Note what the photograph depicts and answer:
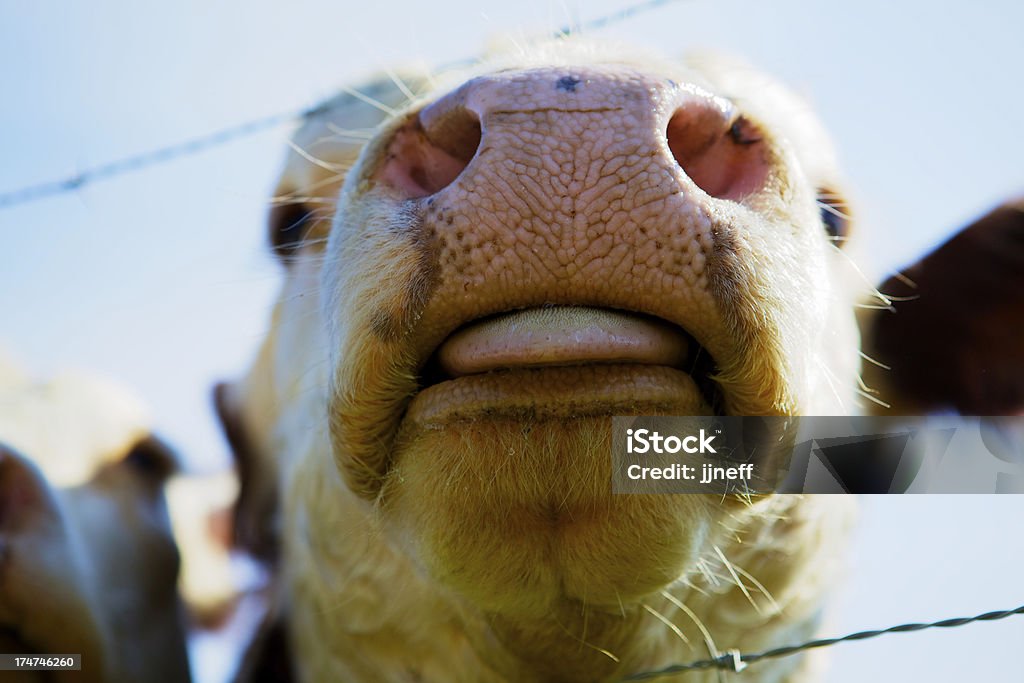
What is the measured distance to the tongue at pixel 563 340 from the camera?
1581mm

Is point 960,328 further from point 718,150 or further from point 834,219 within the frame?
point 718,150

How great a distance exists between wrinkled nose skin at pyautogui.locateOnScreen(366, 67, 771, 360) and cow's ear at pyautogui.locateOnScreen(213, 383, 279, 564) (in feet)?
7.42

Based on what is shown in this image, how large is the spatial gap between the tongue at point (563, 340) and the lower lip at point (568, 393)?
0.7 inches

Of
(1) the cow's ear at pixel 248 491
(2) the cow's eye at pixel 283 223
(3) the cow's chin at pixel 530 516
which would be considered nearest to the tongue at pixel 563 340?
(3) the cow's chin at pixel 530 516

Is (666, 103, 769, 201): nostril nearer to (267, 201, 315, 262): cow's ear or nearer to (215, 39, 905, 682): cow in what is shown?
(215, 39, 905, 682): cow

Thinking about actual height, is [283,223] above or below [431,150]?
below

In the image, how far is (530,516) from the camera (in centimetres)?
178

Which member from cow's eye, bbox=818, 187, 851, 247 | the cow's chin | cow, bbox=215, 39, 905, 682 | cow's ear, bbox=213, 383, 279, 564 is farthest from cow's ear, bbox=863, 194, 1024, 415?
cow's ear, bbox=213, 383, 279, 564

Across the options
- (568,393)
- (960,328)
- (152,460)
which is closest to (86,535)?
(152,460)

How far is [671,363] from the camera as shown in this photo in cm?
170

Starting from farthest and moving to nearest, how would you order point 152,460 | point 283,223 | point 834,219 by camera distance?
point 152,460
point 283,223
point 834,219

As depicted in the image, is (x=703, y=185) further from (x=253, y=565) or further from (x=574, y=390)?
(x=253, y=565)

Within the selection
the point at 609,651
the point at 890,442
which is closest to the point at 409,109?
the point at 609,651

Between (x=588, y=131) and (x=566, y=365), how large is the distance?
377 mm
